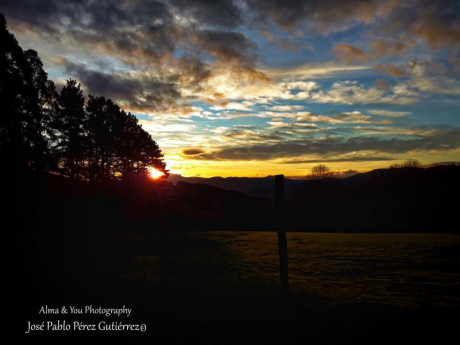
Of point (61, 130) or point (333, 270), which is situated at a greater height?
point (61, 130)

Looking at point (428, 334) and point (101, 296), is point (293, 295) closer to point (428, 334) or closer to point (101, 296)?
point (428, 334)

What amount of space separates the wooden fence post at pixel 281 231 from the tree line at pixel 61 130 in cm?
1474

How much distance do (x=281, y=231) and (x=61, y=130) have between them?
27175mm

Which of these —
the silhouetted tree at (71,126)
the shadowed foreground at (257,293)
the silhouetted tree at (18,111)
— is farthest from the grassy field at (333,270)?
the silhouetted tree at (71,126)

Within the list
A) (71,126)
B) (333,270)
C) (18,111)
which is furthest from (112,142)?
(333,270)

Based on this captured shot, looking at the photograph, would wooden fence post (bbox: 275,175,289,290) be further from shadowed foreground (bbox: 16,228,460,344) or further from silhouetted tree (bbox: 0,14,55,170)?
silhouetted tree (bbox: 0,14,55,170)

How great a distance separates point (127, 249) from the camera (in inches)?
675

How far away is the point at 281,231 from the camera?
27.8 ft

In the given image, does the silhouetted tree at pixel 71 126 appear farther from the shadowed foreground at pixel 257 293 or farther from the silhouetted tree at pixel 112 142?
the shadowed foreground at pixel 257 293

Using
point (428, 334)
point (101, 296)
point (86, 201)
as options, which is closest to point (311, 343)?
point (428, 334)

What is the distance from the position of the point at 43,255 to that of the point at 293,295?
12883 millimetres

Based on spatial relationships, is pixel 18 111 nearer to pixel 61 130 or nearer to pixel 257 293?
pixel 61 130

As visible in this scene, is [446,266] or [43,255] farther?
[43,255]

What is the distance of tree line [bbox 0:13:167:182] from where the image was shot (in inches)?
597
